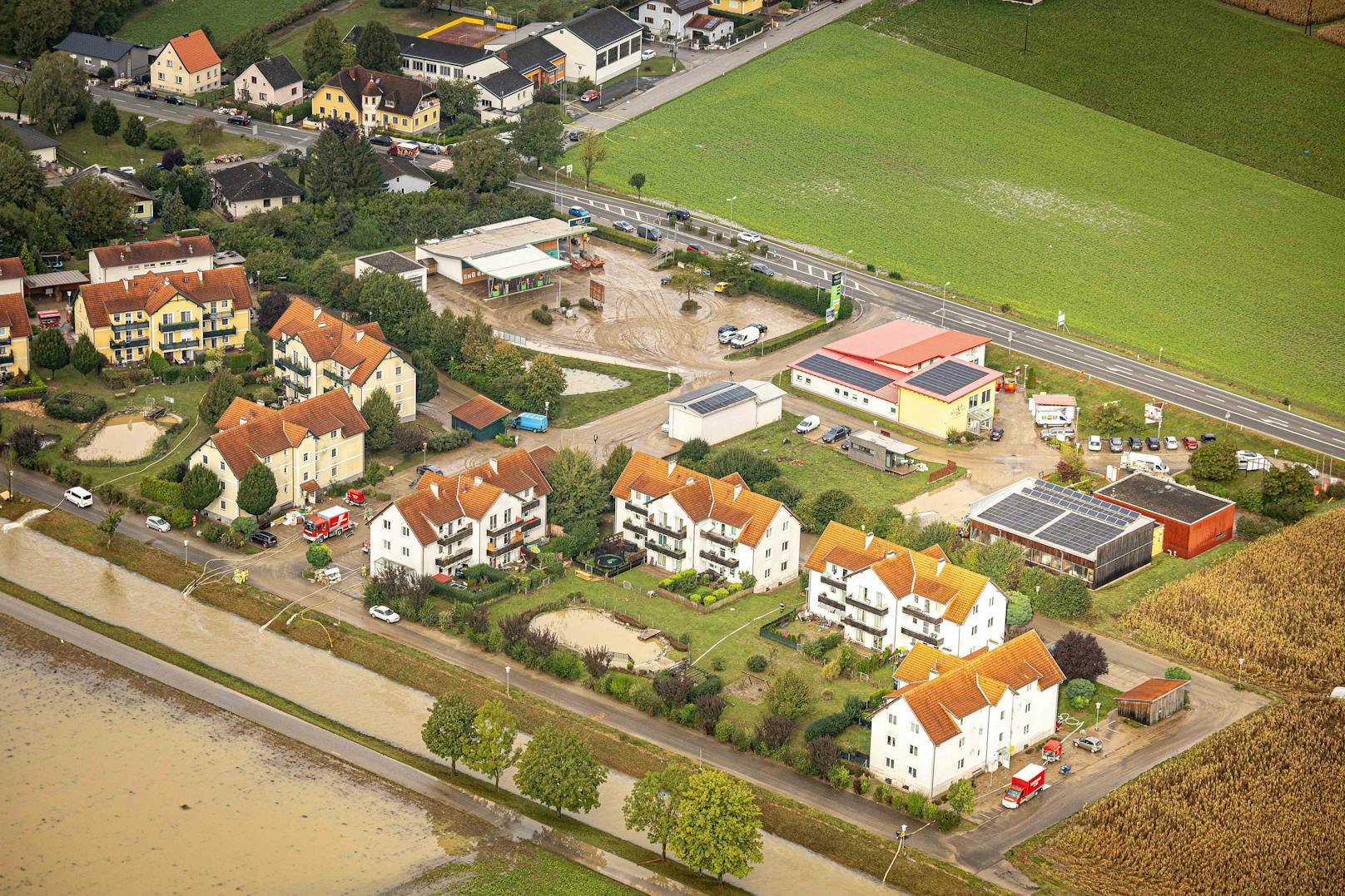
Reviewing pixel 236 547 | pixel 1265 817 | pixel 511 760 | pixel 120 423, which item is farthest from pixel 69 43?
pixel 1265 817

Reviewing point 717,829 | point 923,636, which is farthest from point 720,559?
point 717,829

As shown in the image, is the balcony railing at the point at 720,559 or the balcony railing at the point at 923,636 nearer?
the balcony railing at the point at 923,636

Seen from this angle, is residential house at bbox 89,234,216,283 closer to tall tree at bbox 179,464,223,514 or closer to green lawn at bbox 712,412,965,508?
tall tree at bbox 179,464,223,514

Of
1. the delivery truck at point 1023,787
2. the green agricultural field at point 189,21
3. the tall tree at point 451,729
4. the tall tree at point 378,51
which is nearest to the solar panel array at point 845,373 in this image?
the delivery truck at point 1023,787

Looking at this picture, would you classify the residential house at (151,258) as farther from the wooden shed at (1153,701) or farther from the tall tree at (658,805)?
the wooden shed at (1153,701)

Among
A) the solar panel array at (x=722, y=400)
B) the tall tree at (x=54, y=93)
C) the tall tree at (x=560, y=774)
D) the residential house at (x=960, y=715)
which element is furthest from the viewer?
the tall tree at (x=54, y=93)

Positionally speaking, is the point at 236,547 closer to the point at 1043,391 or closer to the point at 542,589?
the point at 542,589
